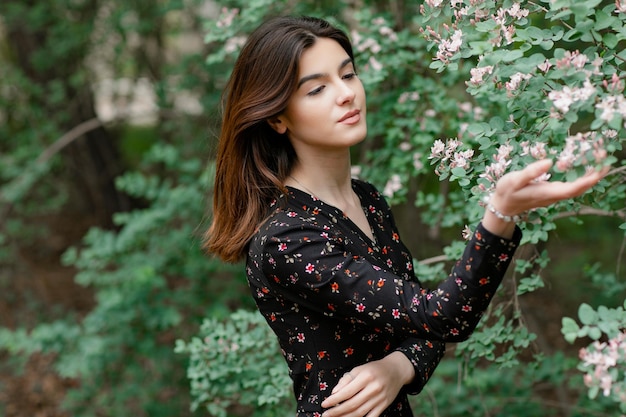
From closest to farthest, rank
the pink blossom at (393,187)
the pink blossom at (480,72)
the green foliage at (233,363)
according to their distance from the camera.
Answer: the pink blossom at (480,72) < the green foliage at (233,363) < the pink blossom at (393,187)

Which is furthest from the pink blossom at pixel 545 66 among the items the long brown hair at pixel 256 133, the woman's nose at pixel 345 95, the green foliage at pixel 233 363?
the green foliage at pixel 233 363

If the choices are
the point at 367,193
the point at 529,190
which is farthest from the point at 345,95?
the point at 529,190

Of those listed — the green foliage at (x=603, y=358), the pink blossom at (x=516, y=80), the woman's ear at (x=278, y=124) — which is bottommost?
the green foliage at (x=603, y=358)

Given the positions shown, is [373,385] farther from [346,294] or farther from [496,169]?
[496,169]

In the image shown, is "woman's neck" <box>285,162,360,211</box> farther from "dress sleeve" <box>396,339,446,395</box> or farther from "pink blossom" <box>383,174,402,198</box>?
"pink blossom" <box>383,174,402,198</box>

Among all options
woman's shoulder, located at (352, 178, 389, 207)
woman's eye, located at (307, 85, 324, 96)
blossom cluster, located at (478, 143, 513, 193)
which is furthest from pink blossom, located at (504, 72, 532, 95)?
woman's shoulder, located at (352, 178, 389, 207)

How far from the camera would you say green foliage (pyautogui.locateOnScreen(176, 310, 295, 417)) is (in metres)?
2.81

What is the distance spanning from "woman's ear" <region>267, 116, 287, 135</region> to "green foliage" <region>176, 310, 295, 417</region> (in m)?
1.03

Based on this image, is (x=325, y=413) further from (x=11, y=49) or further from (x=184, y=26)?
(x=11, y=49)

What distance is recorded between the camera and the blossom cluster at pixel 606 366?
54.4 inches

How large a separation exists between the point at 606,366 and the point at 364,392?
Result: 0.65 metres

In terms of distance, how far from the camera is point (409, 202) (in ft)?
15.6

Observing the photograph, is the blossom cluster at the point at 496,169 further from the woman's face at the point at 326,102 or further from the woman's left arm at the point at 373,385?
the woman's left arm at the point at 373,385

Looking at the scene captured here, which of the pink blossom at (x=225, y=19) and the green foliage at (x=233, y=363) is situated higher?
the pink blossom at (x=225, y=19)
